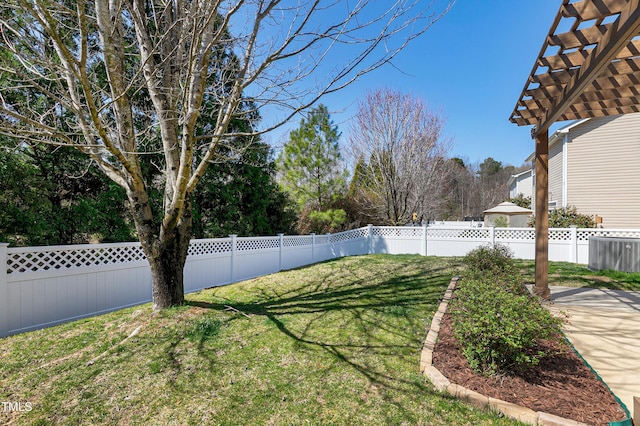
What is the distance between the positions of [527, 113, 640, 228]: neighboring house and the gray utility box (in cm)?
557

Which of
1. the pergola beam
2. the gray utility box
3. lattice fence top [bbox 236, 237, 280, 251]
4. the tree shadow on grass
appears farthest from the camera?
lattice fence top [bbox 236, 237, 280, 251]

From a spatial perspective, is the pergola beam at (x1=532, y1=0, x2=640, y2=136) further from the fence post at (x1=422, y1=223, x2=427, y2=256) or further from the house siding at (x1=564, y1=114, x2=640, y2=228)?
the house siding at (x1=564, y1=114, x2=640, y2=228)

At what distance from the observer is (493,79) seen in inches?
406

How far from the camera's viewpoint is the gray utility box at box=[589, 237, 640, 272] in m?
A: 6.74

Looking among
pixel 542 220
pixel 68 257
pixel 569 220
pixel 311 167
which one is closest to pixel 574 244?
pixel 569 220

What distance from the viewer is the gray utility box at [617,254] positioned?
265 inches

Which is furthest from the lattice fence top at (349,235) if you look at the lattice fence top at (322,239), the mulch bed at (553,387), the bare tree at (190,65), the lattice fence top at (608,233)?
the mulch bed at (553,387)

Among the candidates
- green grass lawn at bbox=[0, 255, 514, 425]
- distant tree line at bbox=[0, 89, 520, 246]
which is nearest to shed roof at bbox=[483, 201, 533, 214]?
distant tree line at bbox=[0, 89, 520, 246]

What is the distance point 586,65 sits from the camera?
9.80 feet

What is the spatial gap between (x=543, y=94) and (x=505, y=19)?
2596mm

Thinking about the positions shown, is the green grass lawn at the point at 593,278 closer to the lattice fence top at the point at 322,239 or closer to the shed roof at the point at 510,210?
the lattice fence top at the point at 322,239

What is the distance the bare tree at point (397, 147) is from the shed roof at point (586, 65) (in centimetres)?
775

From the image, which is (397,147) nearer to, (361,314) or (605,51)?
A: (361,314)

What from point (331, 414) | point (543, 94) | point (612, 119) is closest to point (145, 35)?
point (331, 414)
